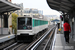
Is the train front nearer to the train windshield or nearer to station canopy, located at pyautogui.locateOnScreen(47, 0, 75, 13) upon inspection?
the train windshield

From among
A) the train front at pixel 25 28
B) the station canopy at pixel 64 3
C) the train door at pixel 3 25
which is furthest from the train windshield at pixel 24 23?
the station canopy at pixel 64 3

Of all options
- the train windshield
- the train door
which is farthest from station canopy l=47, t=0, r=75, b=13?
the train door

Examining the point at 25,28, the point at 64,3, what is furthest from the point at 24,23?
the point at 64,3

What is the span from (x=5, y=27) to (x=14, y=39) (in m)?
2.07

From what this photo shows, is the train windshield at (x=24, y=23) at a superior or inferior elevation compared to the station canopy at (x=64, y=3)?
inferior

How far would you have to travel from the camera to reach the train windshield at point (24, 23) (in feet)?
48.9

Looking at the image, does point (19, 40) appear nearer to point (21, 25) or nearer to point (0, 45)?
point (21, 25)

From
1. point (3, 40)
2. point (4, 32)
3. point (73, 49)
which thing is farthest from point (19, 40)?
point (73, 49)

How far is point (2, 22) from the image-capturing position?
1739cm

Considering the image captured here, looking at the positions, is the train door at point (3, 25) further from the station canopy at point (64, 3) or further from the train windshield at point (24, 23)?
the station canopy at point (64, 3)

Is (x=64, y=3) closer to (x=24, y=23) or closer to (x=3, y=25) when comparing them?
(x=24, y=23)

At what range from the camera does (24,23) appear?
15.1 m

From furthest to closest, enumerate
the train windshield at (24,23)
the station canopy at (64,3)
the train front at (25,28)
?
the train windshield at (24,23) → the train front at (25,28) → the station canopy at (64,3)

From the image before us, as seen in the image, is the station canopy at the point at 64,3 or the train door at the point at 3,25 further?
the train door at the point at 3,25
